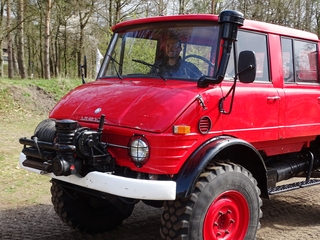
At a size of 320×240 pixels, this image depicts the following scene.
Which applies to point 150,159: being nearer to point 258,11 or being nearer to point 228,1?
point 228,1

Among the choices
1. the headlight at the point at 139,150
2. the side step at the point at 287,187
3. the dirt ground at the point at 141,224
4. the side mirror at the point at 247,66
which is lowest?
the dirt ground at the point at 141,224

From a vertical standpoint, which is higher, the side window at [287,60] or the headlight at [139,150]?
the side window at [287,60]

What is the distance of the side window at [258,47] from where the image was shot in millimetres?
4531

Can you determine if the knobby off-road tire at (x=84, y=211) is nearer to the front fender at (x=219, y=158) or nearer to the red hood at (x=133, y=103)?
the red hood at (x=133, y=103)

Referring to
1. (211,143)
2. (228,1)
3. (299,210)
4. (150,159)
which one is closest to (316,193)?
(299,210)

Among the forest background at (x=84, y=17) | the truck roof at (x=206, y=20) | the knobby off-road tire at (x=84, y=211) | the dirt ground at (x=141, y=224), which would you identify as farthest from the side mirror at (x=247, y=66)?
the forest background at (x=84, y=17)

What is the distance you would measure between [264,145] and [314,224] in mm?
1550

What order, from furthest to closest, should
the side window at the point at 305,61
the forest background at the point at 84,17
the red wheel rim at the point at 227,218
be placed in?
the forest background at the point at 84,17 < the side window at the point at 305,61 < the red wheel rim at the point at 227,218

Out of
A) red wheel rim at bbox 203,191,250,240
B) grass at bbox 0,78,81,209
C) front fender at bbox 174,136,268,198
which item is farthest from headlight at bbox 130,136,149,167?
grass at bbox 0,78,81,209

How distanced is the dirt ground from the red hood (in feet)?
5.24

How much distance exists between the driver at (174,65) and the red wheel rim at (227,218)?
129 cm

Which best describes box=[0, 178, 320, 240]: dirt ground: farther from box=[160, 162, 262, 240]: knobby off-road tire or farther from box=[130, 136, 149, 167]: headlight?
box=[130, 136, 149, 167]: headlight

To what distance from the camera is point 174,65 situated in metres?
4.48

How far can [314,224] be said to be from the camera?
5488 millimetres
